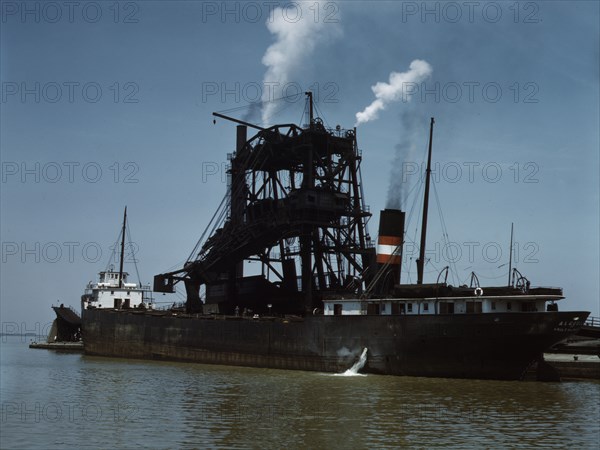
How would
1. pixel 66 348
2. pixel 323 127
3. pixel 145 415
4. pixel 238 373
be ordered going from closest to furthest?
pixel 145 415, pixel 238 373, pixel 323 127, pixel 66 348

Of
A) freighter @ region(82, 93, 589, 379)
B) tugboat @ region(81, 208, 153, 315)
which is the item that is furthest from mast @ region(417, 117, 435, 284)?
tugboat @ region(81, 208, 153, 315)

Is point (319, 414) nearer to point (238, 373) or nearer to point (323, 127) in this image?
point (238, 373)

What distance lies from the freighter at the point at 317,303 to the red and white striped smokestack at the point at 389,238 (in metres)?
0.07

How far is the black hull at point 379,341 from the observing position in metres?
35.9

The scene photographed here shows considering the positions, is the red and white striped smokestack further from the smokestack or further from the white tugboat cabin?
the white tugboat cabin

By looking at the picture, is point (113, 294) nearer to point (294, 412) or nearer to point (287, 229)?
point (287, 229)

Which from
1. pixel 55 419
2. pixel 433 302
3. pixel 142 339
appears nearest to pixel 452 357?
pixel 433 302

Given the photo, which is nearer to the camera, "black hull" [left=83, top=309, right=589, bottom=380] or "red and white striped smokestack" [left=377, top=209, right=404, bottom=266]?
Result: "black hull" [left=83, top=309, right=589, bottom=380]

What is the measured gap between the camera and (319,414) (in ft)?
84.3

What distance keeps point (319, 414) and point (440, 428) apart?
16.3ft

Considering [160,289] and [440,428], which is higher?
[160,289]

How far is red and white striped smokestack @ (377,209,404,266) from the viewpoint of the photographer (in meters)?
44.9

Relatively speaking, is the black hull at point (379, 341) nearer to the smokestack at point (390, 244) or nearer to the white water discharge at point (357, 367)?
the white water discharge at point (357, 367)

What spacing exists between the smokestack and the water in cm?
782
